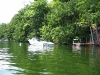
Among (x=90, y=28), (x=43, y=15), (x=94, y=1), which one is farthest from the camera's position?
(x=43, y=15)

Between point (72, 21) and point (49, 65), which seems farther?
point (72, 21)

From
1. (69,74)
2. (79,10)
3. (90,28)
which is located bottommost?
(69,74)

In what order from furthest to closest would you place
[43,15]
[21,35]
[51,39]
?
[21,35] → [43,15] → [51,39]

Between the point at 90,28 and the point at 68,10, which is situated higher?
the point at 68,10

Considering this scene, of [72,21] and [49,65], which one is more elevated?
[72,21]

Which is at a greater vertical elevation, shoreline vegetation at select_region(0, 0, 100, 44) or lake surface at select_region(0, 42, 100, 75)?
shoreline vegetation at select_region(0, 0, 100, 44)

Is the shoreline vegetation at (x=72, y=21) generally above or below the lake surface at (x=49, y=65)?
above

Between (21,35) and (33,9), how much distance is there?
19.1 meters

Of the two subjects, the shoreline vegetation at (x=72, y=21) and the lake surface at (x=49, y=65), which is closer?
the lake surface at (x=49, y=65)

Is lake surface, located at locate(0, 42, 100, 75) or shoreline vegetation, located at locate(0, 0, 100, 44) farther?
shoreline vegetation, located at locate(0, 0, 100, 44)

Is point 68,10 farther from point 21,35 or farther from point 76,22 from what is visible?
point 21,35

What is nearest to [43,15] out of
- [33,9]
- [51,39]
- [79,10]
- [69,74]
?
[33,9]

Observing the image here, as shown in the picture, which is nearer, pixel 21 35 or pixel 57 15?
pixel 57 15

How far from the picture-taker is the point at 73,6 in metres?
66.6
